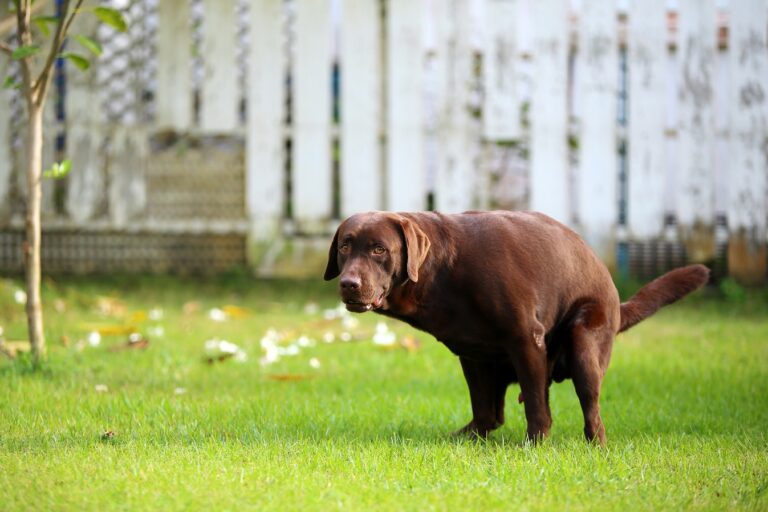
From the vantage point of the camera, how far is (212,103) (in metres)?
9.97

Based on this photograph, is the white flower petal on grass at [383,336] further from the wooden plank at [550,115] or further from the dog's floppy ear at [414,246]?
the dog's floppy ear at [414,246]

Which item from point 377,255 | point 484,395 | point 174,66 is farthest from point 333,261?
point 174,66

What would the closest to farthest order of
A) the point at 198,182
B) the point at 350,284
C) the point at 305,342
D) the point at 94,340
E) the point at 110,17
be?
the point at 350,284, the point at 110,17, the point at 94,340, the point at 305,342, the point at 198,182

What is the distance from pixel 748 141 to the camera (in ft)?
31.8

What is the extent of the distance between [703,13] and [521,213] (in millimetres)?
6251

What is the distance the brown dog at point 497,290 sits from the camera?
3.93m

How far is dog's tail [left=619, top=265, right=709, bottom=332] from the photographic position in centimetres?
455

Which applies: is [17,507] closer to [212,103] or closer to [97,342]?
[97,342]

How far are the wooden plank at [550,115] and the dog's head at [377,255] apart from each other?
19.5 feet

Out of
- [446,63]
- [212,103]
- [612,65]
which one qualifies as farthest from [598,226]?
[212,103]

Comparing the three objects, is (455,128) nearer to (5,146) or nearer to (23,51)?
(5,146)

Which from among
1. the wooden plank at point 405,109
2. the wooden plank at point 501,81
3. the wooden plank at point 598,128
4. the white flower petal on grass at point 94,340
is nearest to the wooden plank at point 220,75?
the wooden plank at point 405,109

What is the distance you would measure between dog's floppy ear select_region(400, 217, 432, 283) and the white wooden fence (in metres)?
5.73

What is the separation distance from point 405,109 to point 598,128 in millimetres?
1950
